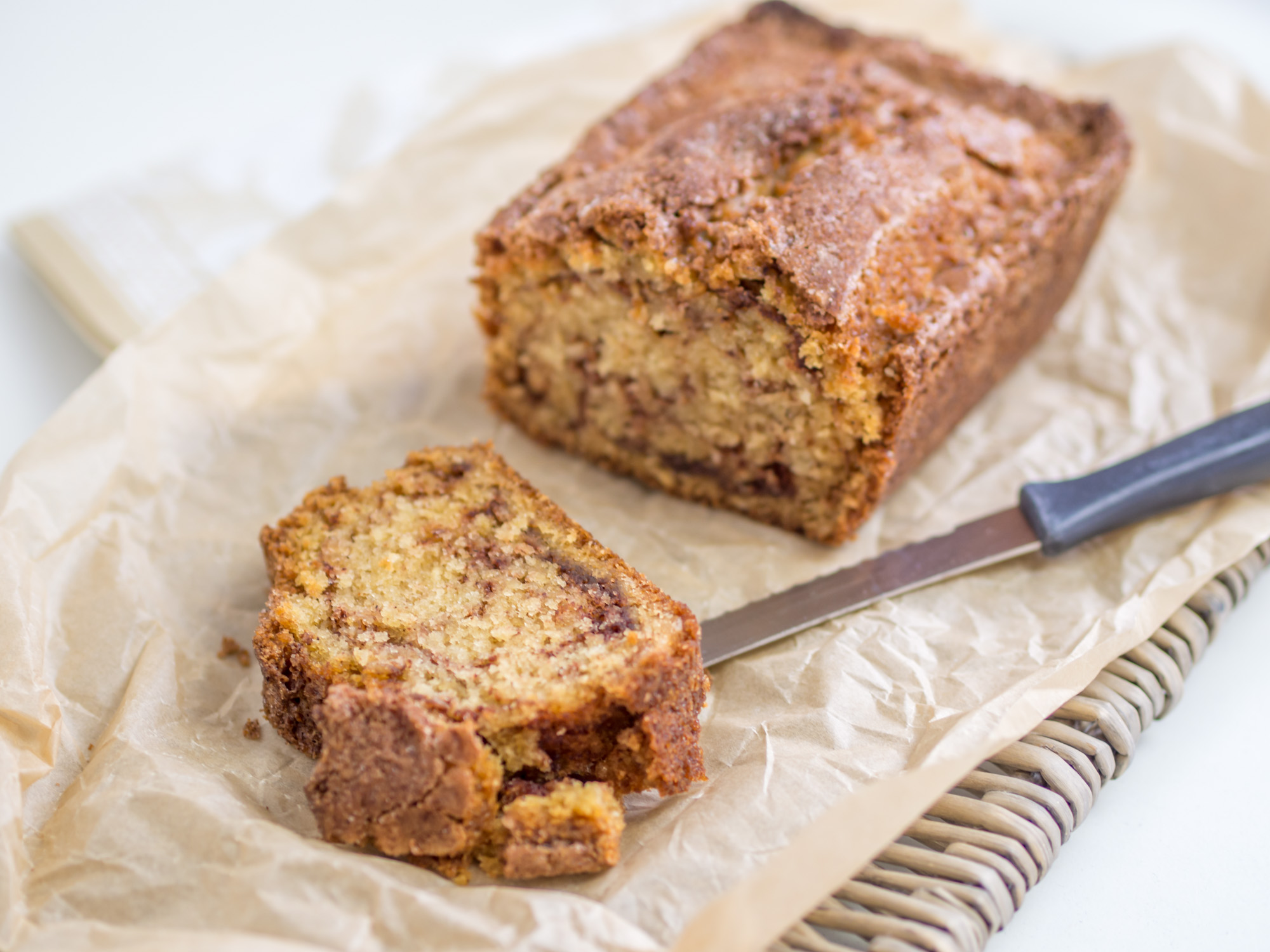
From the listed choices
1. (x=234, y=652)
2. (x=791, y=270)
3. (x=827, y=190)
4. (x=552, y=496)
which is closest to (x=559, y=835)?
(x=234, y=652)

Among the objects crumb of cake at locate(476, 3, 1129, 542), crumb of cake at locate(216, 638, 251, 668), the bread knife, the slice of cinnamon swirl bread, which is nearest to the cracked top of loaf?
crumb of cake at locate(476, 3, 1129, 542)

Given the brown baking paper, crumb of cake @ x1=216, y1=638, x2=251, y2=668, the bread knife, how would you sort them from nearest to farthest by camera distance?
the brown baking paper
crumb of cake @ x1=216, y1=638, x2=251, y2=668
the bread knife

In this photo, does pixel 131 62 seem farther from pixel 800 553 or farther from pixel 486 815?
pixel 486 815

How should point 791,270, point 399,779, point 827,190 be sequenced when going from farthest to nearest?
point 827,190 < point 791,270 < point 399,779

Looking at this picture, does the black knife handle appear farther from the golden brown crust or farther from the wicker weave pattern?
the golden brown crust

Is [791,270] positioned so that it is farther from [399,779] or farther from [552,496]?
[399,779]

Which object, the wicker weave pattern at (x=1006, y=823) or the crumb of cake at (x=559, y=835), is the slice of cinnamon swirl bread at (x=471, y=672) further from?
the wicker weave pattern at (x=1006, y=823)
